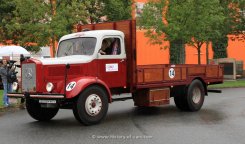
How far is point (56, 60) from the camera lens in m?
11.5

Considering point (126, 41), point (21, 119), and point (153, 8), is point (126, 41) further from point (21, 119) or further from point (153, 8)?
point (153, 8)

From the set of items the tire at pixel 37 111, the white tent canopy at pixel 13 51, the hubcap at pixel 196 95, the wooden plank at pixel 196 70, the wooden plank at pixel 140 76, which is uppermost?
the white tent canopy at pixel 13 51

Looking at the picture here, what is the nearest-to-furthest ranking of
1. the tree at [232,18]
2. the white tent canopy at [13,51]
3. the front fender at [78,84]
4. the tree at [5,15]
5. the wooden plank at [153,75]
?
1. the front fender at [78,84]
2. the wooden plank at [153,75]
3. the white tent canopy at [13,51]
4. the tree at [5,15]
5. the tree at [232,18]

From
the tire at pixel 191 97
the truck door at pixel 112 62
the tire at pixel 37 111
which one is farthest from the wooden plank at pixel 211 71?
the tire at pixel 37 111

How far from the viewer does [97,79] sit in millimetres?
11383

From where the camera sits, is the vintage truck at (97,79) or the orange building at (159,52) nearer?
the vintage truck at (97,79)

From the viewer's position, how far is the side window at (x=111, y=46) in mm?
12133

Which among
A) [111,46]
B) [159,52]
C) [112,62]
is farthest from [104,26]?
[159,52]

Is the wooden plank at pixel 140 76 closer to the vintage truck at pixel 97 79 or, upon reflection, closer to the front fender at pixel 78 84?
the vintage truck at pixel 97 79

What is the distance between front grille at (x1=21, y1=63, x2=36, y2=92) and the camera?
37.0 ft

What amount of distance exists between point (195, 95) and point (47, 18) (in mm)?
11860

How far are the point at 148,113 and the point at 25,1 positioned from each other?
12409 millimetres

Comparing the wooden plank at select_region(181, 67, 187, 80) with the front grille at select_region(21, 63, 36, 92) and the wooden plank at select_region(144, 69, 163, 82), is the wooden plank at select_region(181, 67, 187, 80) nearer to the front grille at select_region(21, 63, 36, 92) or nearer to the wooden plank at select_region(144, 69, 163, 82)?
the wooden plank at select_region(144, 69, 163, 82)

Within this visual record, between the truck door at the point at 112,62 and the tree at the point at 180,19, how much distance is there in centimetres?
1330
